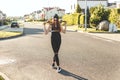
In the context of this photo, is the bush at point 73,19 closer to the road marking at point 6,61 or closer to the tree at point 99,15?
the tree at point 99,15

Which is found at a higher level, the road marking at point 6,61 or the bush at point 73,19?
the bush at point 73,19

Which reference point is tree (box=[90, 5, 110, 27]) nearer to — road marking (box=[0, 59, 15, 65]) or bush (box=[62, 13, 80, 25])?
bush (box=[62, 13, 80, 25])

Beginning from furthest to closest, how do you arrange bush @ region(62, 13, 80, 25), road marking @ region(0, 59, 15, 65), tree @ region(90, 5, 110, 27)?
1. bush @ region(62, 13, 80, 25)
2. tree @ region(90, 5, 110, 27)
3. road marking @ region(0, 59, 15, 65)

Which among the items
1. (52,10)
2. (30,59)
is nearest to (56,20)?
(30,59)

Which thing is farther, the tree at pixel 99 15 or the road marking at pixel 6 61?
the tree at pixel 99 15

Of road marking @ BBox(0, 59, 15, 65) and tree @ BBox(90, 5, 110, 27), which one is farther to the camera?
tree @ BBox(90, 5, 110, 27)

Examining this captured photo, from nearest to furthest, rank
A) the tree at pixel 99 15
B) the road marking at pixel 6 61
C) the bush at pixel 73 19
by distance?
1. the road marking at pixel 6 61
2. the tree at pixel 99 15
3. the bush at pixel 73 19

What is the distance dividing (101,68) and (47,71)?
6.47ft

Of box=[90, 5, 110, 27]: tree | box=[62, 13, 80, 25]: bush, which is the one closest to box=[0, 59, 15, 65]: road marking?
box=[90, 5, 110, 27]: tree

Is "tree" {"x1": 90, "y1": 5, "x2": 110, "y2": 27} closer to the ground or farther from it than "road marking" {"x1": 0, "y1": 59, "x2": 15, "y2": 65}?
farther from it

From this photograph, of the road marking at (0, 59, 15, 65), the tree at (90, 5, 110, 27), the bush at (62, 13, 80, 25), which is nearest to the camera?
the road marking at (0, 59, 15, 65)

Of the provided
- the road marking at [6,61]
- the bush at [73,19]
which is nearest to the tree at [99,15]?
the bush at [73,19]

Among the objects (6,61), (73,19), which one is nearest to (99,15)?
(73,19)

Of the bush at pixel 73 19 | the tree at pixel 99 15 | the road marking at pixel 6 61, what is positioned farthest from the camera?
the bush at pixel 73 19
